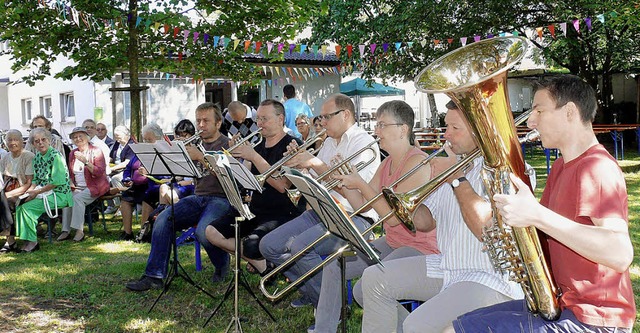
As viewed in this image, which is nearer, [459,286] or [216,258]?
[459,286]

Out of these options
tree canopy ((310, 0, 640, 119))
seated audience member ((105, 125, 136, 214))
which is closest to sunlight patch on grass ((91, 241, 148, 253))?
seated audience member ((105, 125, 136, 214))

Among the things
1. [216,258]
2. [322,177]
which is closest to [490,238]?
[322,177]

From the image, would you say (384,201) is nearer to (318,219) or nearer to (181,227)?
(318,219)

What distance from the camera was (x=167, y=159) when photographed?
17.8 ft

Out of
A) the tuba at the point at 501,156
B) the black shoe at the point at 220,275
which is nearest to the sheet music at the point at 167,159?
the black shoe at the point at 220,275

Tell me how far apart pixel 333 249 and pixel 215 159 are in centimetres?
109

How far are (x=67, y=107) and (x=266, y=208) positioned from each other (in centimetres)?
1672

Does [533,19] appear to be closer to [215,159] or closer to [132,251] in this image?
[132,251]

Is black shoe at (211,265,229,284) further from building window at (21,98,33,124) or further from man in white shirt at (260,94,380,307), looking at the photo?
building window at (21,98,33,124)

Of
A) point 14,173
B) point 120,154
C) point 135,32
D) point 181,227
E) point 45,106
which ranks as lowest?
point 181,227

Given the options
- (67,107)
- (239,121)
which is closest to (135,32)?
(239,121)

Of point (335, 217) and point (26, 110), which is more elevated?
point (26, 110)

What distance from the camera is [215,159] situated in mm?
4160

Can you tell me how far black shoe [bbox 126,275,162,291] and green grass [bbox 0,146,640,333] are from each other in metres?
0.07
